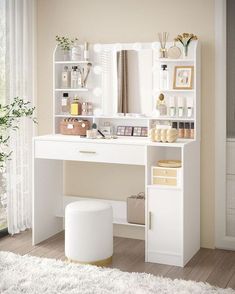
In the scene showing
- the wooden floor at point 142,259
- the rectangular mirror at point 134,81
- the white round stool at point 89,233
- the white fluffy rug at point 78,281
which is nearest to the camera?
the white fluffy rug at point 78,281

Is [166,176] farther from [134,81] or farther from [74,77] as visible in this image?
[74,77]

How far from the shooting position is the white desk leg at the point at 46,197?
Answer: 4445 mm

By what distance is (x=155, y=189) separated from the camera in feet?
13.0

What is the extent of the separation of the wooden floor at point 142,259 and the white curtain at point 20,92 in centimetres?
23

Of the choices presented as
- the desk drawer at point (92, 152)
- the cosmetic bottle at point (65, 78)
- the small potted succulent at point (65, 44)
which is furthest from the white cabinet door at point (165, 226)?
the small potted succulent at point (65, 44)

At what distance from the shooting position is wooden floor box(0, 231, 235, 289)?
3.73 m

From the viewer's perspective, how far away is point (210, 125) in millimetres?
4305

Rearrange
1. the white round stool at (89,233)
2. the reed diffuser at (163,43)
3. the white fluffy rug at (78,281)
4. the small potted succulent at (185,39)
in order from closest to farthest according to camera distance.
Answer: the white fluffy rug at (78,281) → the white round stool at (89,233) → the small potted succulent at (185,39) → the reed diffuser at (163,43)

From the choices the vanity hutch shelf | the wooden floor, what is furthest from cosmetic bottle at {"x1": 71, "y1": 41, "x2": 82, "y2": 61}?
the wooden floor

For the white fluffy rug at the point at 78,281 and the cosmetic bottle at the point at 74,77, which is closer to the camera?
the white fluffy rug at the point at 78,281

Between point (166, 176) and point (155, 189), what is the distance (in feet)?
0.42

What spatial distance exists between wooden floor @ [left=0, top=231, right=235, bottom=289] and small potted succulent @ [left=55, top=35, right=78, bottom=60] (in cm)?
162

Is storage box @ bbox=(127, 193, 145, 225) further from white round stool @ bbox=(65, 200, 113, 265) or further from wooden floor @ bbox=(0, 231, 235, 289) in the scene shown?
white round stool @ bbox=(65, 200, 113, 265)

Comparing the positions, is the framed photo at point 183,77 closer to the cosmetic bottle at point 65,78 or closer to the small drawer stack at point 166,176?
the small drawer stack at point 166,176
